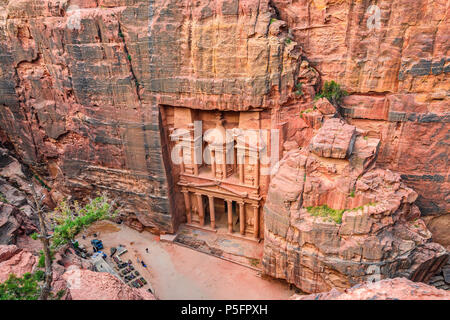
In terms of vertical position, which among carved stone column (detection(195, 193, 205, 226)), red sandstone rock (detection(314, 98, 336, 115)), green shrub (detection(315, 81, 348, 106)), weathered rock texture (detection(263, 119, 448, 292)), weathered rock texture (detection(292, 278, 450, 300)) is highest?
green shrub (detection(315, 81, 348, 106))

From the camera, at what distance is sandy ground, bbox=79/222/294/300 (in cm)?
1509

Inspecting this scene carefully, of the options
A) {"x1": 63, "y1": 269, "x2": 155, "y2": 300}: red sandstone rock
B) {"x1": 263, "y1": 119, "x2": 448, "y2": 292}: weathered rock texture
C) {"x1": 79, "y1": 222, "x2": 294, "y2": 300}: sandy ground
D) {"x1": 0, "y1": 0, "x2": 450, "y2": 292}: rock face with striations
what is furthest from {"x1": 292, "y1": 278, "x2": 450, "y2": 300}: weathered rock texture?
{"x1": 79, "y1": 222, "x2": 294, "y2": 300}: sandy ground

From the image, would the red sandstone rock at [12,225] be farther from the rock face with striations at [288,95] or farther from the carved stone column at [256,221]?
the carved stone column at [256,221]

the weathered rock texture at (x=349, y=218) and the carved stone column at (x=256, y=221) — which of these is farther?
the carved stone column at (x=256, y=221)

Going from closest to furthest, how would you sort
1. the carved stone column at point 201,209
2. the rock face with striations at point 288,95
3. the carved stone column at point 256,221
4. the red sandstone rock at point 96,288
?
1. the red sandstone rock at point 96,288
2. the rock face with striations at point 288,95
3. the carved stone column at point 256,221
4. the carved stone column at point 201,209

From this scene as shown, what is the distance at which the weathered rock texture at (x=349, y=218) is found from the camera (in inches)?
452

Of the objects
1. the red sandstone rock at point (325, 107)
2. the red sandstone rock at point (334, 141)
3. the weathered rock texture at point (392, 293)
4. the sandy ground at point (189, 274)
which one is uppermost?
the red sandstone rock at point (325, 107)

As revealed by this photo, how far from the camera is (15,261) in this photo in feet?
27.8

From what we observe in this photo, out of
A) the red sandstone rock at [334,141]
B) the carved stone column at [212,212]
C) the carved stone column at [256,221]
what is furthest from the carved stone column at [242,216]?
the red sandstone rock at [334,141]

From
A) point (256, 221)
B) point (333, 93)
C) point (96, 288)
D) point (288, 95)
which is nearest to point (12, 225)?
point (96, 288)

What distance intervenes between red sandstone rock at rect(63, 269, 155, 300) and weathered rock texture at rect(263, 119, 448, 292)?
7.24m

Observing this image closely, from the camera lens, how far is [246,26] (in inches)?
535

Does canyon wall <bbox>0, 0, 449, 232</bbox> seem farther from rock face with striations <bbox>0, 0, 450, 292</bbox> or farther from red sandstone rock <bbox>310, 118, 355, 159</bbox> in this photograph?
red sandstone rock <bbox>310, 118, 355, 159</bbox>

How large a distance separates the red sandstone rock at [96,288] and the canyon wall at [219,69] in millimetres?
9794
